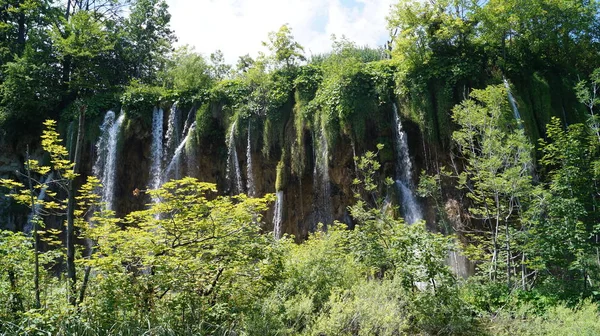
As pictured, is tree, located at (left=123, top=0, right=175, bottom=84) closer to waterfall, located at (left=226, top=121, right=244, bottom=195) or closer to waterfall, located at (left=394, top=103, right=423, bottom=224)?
waterfall, located at (left=226, top=121, right=244, bottom=195)

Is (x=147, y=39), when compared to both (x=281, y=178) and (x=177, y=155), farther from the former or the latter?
(x=281, y=178)

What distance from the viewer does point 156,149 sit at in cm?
1931

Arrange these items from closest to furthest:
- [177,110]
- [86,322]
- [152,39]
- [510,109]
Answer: [86,322] → [510,109] → [177,110] → [152,39]

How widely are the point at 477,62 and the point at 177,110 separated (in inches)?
467

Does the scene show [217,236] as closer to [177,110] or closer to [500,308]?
[500,308]

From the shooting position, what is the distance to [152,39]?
30000mm

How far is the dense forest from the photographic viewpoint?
20.3 ft

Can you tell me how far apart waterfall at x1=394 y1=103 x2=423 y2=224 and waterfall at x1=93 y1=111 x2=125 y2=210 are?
11.0 metres

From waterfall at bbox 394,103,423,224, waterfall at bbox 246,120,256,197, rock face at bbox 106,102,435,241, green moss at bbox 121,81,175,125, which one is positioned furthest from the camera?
green moss at bbox 121,81,175,125

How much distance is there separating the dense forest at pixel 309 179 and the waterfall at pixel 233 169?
73 millimetres

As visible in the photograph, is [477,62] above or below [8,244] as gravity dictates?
above

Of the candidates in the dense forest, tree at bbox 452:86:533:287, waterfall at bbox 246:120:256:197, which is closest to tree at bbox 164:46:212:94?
the dense forest

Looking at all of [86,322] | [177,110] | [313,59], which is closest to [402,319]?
[86,322]

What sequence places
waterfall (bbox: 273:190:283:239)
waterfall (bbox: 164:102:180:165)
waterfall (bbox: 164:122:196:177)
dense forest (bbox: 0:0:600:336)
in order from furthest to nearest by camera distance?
Answer: waterfall (bbox: 164:102:180:165)
waterfall (bbox: 164:122:196:177)
waterfall (bbox: 273:190:283:239)
dense forest (bbox: 0:0:600:336)
